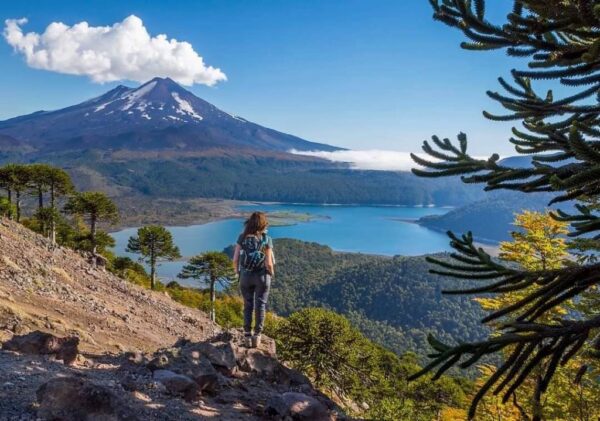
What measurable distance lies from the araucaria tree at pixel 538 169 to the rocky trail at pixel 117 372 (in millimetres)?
3729

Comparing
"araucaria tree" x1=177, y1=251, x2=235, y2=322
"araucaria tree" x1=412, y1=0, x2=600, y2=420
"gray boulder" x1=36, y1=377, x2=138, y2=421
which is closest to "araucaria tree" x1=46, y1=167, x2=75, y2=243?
"araucaria tree" x1=177, y1=251, x2=235, y2=322

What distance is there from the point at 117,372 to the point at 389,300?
14203cm

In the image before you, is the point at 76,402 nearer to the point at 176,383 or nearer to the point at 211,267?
the point at 176,383

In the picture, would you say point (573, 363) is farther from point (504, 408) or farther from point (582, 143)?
point (582, 143)

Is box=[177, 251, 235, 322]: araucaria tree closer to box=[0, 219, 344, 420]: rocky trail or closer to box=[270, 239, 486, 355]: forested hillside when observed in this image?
box=[0, 219, 344, 420]: rocky trail

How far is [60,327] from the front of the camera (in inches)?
458

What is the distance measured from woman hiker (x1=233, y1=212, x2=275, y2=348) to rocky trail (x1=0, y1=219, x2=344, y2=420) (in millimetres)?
1108

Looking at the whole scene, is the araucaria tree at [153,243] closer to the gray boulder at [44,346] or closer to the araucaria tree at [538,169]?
the gray boulder at [44,346]

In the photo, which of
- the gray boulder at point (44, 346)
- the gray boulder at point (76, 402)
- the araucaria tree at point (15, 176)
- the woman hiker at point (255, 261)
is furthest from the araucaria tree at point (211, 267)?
the gray boulder at point (76, 402)

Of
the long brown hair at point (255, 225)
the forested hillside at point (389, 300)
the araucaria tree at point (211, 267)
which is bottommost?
the forested hillside at point (389, 300)

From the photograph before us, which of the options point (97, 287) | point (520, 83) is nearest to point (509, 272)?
point (520, 83)

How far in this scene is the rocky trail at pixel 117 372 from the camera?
206 inches

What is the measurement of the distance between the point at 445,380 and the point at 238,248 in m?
30.9

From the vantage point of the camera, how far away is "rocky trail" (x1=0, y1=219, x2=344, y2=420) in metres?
5.24
